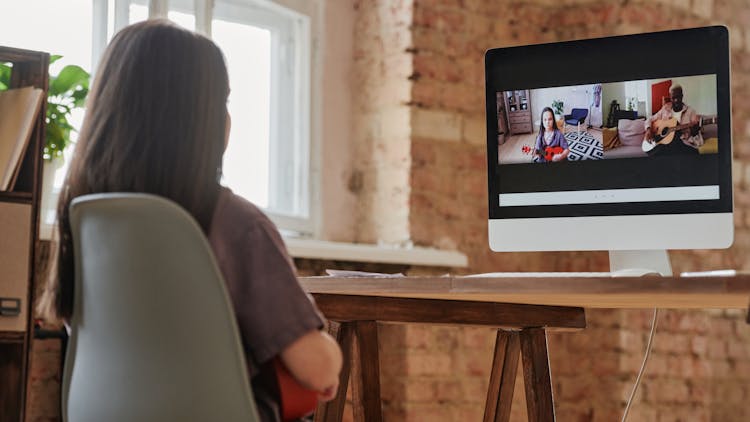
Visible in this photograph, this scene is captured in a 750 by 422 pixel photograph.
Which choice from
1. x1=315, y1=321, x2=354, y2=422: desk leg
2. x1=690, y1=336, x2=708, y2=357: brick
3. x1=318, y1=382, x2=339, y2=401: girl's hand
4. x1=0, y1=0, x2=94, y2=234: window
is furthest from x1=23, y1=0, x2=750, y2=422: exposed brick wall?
x1=318, y1=382, x2=339, y2=401: girl's hand

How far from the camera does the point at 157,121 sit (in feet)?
4.39

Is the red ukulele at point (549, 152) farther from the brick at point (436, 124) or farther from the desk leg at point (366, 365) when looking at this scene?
the brick at point (436, 124)

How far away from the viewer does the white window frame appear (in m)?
3.56

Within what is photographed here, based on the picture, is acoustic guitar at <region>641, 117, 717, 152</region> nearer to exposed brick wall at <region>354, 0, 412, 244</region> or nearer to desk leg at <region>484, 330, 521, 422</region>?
desk leg at <region>484, 330, 521, 422</region>

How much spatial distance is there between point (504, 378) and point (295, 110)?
1.57 metres

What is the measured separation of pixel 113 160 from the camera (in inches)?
52.8

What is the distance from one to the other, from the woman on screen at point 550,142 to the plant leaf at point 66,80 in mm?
1195

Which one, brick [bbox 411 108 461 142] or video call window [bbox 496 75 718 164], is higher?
brick [bbox 411 108 461 142]

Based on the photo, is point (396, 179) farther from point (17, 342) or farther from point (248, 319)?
point (248, 319)

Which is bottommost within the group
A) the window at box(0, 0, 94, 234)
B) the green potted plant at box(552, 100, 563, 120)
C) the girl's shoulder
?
the girl's shoulder

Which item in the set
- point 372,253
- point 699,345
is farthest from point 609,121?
point 699,345

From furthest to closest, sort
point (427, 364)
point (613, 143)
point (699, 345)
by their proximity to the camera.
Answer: point (699, 345), point (427, 364), point (613, 143)

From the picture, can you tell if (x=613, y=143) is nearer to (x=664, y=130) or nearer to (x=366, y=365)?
(x=664, y=130)

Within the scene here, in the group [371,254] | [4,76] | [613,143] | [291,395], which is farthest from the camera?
[371,254]
